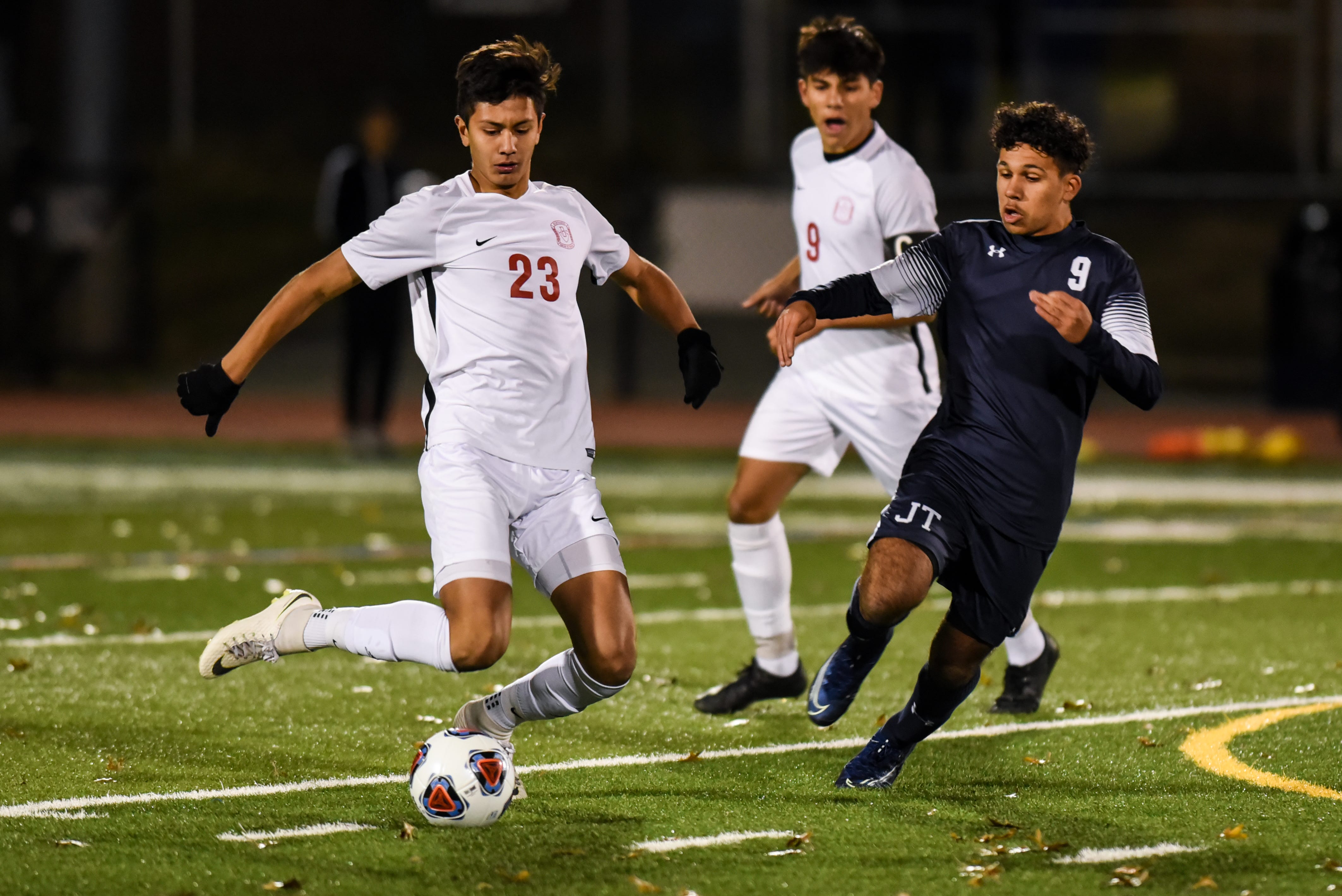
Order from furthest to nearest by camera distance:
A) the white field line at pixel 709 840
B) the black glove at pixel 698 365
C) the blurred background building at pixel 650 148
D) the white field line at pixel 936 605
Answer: the blurred background building at pixel 650 148, the white field line at pixel 936 605, the black glove at pixel 698 365, the white field line at pixel 709 840

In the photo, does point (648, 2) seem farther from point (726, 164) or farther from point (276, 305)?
point (276, 305)

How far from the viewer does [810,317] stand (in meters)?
5.96

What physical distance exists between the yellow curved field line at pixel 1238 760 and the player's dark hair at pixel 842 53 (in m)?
2.50

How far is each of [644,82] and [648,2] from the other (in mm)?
1241

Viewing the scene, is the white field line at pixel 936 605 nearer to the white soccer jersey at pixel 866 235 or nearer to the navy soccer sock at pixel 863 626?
the white soccer jersey at pixel 866 235

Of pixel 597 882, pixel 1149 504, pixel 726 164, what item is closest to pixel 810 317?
pixel 597 882

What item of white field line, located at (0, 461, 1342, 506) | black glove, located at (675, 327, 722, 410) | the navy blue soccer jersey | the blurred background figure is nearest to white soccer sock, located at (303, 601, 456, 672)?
black glove, located at (675, 327, 722, 410)

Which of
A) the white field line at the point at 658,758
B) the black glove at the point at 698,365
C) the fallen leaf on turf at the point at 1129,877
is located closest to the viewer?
the fallen leaf on turf at the point at 1129,877

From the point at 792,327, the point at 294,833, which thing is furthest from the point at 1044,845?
the point at 294,833

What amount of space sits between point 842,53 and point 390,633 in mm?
2726

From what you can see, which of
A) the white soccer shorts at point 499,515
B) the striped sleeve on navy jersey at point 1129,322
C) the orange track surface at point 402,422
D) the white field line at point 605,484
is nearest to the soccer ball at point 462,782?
the white soccer shorts at point 499,515

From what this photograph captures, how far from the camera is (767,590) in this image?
731cm

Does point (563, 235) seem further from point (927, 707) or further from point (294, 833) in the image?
point (294, 833)

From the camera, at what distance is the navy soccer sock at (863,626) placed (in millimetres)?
5949
